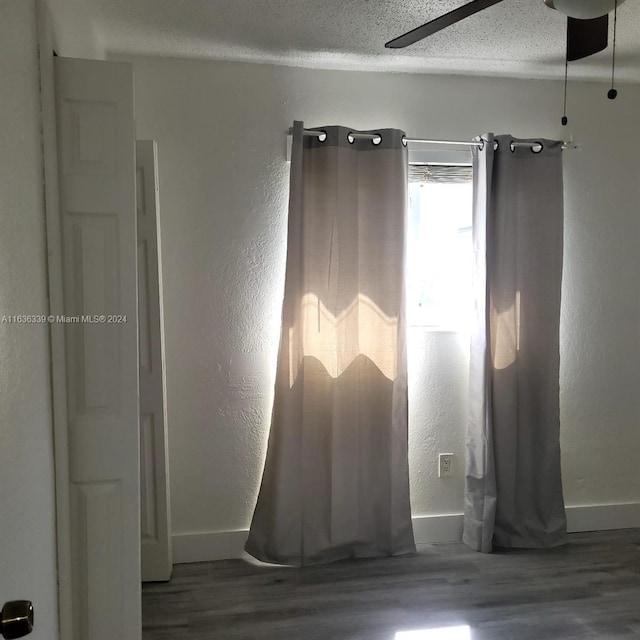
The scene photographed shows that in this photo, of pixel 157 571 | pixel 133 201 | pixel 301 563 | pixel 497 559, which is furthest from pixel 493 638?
pixel 133 201

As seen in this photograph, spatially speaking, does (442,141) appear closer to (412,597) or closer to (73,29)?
(73,29)

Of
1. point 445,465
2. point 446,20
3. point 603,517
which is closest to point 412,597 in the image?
point 445,465

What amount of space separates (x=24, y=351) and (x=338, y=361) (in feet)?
5.62

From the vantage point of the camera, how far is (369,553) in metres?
3.05

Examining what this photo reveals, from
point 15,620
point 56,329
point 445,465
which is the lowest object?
point 445,465

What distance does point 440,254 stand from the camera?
3318 millimetres

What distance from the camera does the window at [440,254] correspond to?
10.8 feet

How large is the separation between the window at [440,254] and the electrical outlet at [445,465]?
0.68 m

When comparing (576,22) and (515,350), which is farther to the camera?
(515,350)

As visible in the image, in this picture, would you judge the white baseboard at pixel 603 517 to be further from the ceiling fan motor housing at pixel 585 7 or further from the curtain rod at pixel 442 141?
the ceiling fan motor housing at pixel 585 7

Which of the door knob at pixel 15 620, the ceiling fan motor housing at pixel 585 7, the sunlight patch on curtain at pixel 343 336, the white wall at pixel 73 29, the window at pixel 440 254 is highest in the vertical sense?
the white wall at pixel 73 29

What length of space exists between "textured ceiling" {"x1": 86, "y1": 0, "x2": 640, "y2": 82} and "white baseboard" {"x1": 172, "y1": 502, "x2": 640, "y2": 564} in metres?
2.30

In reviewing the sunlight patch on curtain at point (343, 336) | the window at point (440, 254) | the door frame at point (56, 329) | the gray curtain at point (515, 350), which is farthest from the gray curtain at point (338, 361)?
the door frame at point (56, 329)

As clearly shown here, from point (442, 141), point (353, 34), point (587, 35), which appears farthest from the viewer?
point (442, 141)
